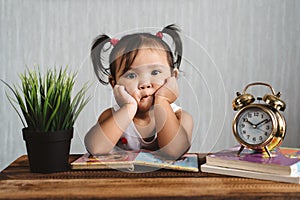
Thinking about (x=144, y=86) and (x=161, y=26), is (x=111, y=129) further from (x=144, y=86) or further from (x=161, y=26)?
(x=161, y=26)

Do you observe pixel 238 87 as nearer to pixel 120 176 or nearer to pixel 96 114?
pixel 96 114

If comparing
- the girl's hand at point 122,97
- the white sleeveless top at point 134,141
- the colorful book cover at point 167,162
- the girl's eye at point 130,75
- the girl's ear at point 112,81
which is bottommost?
the colorful book cover at point 167,162

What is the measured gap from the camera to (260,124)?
1.11 m

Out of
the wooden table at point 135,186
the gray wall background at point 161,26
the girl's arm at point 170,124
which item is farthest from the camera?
the gray wall background at point 161,26

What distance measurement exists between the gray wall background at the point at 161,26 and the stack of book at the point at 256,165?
0.69 metres

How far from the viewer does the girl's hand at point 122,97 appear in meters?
1.19

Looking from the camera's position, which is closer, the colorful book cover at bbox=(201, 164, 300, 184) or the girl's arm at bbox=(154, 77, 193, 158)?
the colorful book cover at bbox=(201, 164, 300, 184)

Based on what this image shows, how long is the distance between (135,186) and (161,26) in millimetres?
977

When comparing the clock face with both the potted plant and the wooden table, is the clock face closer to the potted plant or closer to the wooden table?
the wooden table

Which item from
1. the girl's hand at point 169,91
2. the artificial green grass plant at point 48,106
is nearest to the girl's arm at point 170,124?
the girl's hand at point 169,91

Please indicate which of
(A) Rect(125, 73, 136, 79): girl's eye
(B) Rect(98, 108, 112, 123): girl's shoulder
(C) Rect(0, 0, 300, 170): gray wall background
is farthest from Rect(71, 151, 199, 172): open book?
(C) Rect(0, 0, 300, 170): gray wall background

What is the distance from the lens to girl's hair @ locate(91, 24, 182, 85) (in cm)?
119

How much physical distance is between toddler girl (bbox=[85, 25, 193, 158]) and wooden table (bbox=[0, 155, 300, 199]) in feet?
0.40

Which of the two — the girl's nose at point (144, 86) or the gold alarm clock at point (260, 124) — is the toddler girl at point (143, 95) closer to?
the girl's nose at point (144, 86)
